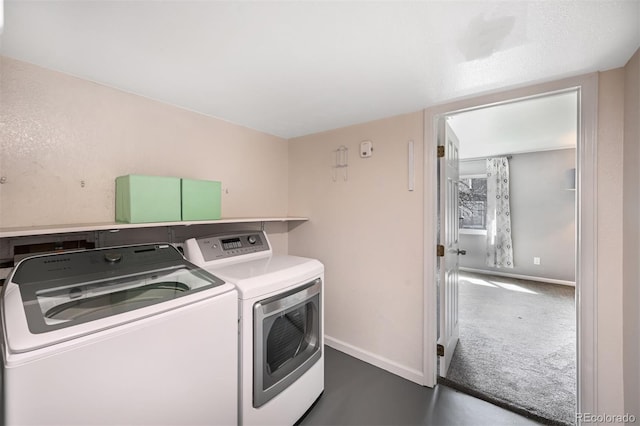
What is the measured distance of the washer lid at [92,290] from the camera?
829 millimetres

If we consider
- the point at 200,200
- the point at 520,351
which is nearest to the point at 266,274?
the point at 200,200

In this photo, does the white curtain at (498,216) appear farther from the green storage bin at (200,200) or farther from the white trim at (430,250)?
the green storage bin at (200,200)

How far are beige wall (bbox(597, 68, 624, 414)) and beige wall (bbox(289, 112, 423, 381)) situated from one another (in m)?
0.93

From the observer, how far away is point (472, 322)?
2961mm

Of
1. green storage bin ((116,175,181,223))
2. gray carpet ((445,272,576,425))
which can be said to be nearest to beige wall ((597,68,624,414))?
gray carpet ((445,272,576,425))

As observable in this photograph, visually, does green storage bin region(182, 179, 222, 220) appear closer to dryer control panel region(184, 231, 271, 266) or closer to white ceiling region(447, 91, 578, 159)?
dryer control panel region(184, 231, 271, 266)

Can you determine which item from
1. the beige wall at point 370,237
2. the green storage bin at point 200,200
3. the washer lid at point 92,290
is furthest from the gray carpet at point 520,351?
the green storage bin at point 200,200

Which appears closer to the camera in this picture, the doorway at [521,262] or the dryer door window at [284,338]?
the dryer door window at [284,338]

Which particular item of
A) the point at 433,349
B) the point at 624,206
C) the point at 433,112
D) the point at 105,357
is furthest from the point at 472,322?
the point at 105,357

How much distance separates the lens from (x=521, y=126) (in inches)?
114

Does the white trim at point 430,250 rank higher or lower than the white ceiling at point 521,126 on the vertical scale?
lower

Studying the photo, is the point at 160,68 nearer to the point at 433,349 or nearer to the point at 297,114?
A: the point at 297,114

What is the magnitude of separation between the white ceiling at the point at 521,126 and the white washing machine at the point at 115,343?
2113 mm

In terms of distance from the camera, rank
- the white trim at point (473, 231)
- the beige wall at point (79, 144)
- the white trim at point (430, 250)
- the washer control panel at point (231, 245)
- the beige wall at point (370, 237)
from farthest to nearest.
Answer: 1. the white trim at point (473, 231)
2. the beige wall at point (370, 237)
3. the white trim at point (430, 250)
4. the washer control panel at point (231, 245)
5. the beige wall at point (79, 144)
